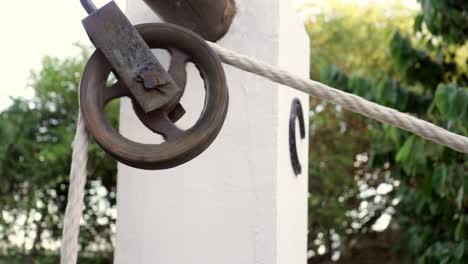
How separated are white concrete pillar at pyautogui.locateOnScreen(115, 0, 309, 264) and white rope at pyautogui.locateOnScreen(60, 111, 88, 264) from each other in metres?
0.36

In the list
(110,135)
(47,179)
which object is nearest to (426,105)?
(47,179)

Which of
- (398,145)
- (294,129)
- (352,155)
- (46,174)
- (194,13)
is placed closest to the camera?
(194,13)

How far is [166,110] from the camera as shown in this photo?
685 mm

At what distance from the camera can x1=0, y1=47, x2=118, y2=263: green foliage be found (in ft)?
13.3

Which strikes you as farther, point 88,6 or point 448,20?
point 448,20

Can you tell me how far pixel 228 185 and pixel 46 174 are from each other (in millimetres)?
3427

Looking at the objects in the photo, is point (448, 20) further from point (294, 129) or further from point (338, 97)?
point (338, 97)

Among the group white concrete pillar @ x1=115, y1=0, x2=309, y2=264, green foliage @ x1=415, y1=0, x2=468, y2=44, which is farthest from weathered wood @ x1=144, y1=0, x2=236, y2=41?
green foliage @ x1=415, y1=0, x2=468, y2=44

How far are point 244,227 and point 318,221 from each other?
504 cm

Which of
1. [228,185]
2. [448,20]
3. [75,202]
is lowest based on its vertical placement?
[448,20]

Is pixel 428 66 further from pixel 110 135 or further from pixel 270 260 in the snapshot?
pixel 110 135

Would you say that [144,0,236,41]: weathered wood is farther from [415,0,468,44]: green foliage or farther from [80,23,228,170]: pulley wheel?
[415,0,468,44]: green foliage

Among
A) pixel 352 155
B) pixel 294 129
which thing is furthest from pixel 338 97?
pixel 352 155

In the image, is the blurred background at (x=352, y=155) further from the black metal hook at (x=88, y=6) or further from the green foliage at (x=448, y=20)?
the black metal hook at (x=88, y=6)
